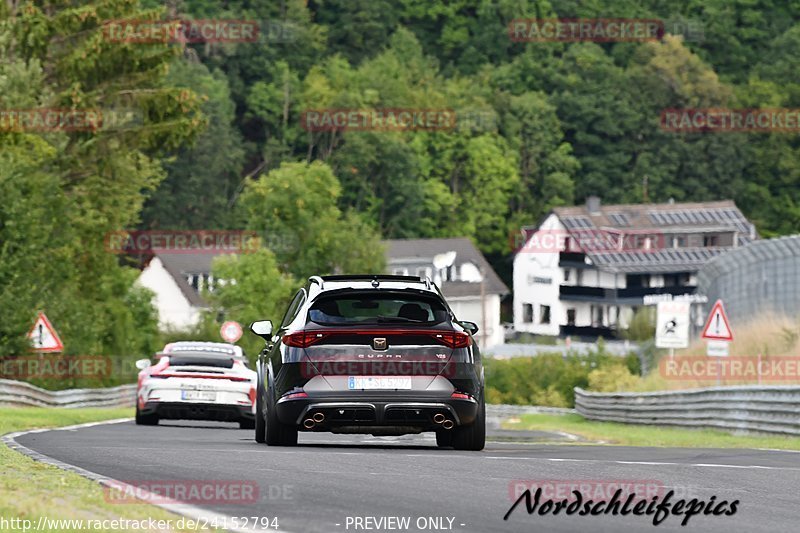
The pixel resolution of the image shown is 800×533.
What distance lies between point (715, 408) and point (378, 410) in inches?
570

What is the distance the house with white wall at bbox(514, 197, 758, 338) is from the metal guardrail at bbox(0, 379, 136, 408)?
94.1 metres

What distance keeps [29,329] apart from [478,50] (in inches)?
5283

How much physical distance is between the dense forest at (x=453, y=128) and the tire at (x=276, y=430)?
8217 cm

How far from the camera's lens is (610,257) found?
463ft

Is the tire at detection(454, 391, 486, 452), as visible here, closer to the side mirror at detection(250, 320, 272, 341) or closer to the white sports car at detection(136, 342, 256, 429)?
the side mirror at detection(250, 320, 272, 341)

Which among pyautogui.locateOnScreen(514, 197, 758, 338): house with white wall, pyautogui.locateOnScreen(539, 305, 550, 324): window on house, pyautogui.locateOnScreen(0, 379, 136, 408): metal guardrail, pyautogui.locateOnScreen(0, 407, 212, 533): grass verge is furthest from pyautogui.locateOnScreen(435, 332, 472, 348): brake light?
pyautogui.locateOnScreen(539, 305, 550, 324): window on house

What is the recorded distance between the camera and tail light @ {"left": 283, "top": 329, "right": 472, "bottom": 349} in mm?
16125

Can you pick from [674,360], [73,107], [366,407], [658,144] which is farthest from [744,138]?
[366,407]

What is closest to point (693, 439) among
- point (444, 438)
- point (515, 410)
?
point (444, 438)

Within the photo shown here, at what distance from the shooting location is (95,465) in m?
14.3

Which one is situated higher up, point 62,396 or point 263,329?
point 263,329

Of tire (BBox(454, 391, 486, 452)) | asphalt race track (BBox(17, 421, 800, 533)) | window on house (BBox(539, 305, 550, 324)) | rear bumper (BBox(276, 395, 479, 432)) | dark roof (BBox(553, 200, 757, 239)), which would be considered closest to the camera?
asphalt race track (BBox(17, 421, 800, 533))

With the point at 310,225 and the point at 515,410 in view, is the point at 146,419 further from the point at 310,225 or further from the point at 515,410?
the point at 310,225

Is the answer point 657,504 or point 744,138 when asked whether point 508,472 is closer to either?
point 657,504
